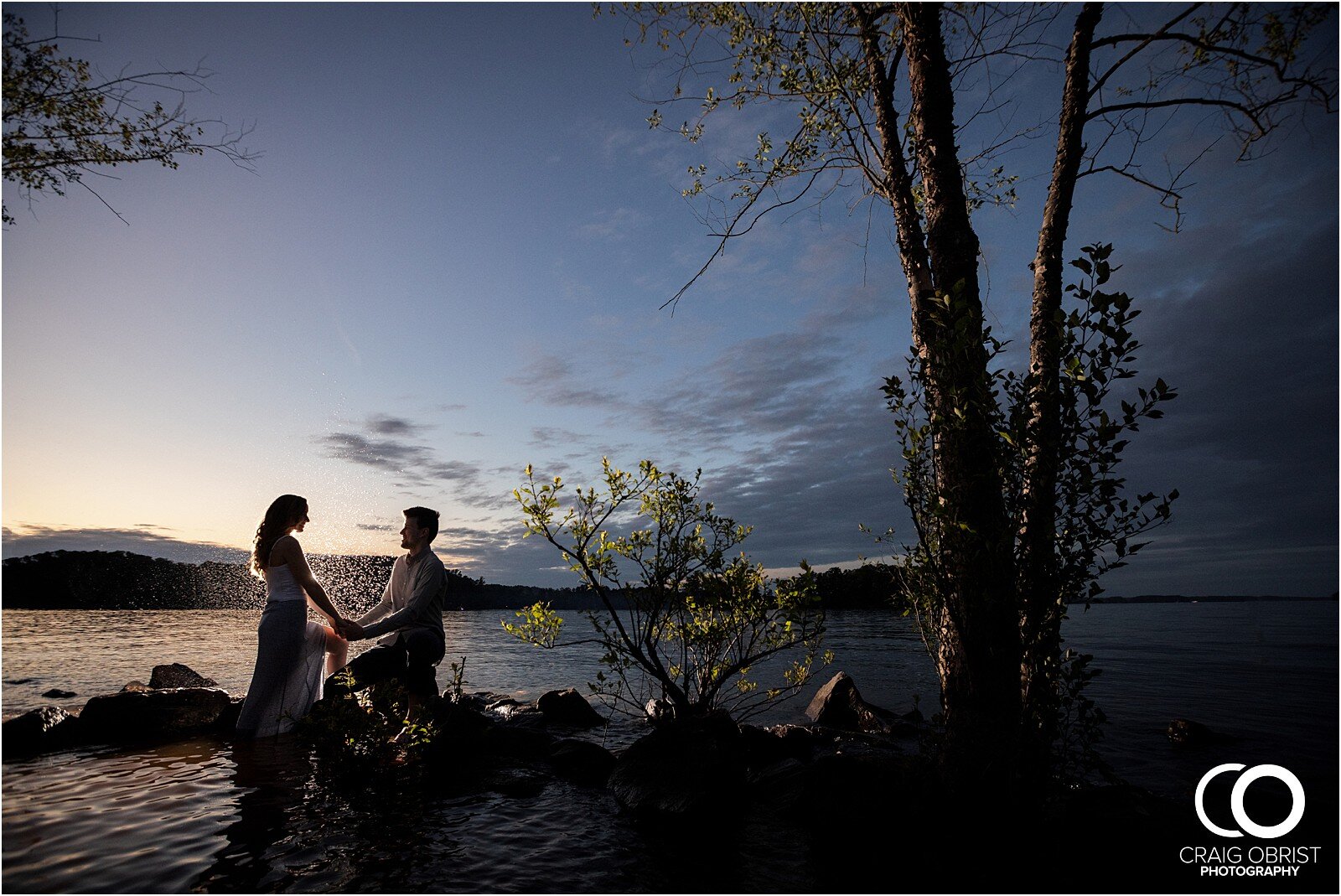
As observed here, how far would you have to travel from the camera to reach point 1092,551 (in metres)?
6.06

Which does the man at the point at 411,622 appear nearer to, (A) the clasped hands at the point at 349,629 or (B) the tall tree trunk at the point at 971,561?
(A) the clasped hands at the point at 349,629

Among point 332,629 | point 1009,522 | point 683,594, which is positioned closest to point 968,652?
point 1009,522

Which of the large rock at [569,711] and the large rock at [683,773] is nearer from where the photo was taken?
the large rock at [683,773]

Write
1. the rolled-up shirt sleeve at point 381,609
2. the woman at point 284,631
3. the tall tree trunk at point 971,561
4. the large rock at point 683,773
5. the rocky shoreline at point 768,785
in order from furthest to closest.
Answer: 1. the rolled-up shirt sleeve at point 381,609
2. the woman at point 284,631
3. the large rock at point 683,773
4. the tall tree trunk at point 971,561
5. the rocky shoreline at point 768,785

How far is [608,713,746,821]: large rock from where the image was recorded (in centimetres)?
687

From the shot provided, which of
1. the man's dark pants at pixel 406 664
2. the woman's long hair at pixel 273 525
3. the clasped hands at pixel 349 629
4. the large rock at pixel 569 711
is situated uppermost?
the woman's long hair at pixel 273 525

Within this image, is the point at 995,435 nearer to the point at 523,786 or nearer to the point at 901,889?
the point at 901,889

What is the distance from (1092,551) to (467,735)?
26.4 ft

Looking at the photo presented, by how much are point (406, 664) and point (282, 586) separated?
6.45 feet

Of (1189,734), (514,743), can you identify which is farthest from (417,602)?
(1189,734)

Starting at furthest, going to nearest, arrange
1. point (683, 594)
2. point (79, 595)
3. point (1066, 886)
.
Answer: point (79, 595) → point (683, 594) → point (1066, 886)

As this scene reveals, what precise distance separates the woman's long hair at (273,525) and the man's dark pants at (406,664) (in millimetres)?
1902

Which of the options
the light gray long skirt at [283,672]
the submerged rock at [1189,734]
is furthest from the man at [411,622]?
the submerged rock at [1189,734]

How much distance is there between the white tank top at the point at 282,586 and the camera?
855 centimetres
